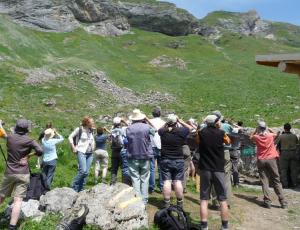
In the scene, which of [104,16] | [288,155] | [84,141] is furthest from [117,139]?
[104,16]

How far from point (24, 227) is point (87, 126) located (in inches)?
145

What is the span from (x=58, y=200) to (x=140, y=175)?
2.05 m

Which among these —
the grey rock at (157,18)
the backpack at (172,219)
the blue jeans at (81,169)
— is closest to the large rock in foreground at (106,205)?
the backpack at (172,219)

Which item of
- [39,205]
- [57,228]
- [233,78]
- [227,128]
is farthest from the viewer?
[233,78]

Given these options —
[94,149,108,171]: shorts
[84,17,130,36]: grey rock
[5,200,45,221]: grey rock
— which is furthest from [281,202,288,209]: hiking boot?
[84,17,130,36]: grey rock

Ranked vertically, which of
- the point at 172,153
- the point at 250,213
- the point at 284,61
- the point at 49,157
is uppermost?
the point at 284,61

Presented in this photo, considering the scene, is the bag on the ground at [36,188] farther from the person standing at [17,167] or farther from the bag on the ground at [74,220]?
the bag on the ground at [74,220]

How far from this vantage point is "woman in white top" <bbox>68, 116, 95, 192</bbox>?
13.0 metres

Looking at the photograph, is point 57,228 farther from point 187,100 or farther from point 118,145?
point 187,100

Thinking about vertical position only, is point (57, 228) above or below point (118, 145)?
below

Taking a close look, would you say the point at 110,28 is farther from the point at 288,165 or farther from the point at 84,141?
the point at 84,141

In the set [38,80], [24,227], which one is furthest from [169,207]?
[38,80]

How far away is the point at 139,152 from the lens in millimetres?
11406

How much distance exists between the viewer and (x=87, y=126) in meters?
13.2
